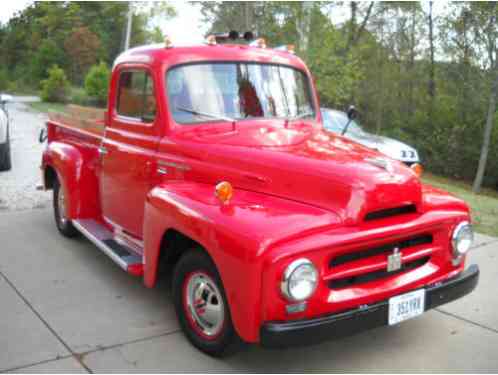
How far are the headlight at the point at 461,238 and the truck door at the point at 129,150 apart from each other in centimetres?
226

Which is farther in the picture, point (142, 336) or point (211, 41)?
point (211, 41)

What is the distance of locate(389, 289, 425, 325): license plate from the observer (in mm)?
3189

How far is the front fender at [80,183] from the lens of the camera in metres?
5.40

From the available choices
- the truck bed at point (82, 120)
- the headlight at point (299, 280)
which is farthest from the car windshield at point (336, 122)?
the headlight at point (299, 280)

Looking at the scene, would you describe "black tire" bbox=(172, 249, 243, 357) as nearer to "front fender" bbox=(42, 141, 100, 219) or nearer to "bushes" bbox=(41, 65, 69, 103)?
"front fender" bbox=(42, 141, 100, 219)

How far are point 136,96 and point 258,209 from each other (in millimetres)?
1889

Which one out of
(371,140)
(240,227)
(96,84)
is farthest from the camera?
(96,84)

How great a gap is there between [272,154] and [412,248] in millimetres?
1080

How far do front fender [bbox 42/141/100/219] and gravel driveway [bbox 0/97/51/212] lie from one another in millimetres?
2171

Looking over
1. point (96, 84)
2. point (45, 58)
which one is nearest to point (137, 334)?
point (96, 84)

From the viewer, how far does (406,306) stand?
326 cm

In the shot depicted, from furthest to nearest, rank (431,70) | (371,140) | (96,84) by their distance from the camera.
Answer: (96,84) → (431,70) → (371,140)

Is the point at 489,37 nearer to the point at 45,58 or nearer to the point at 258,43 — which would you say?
the point at 258,43

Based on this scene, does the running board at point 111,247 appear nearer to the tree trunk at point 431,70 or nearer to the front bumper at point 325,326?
the front bumper at point 325,326
